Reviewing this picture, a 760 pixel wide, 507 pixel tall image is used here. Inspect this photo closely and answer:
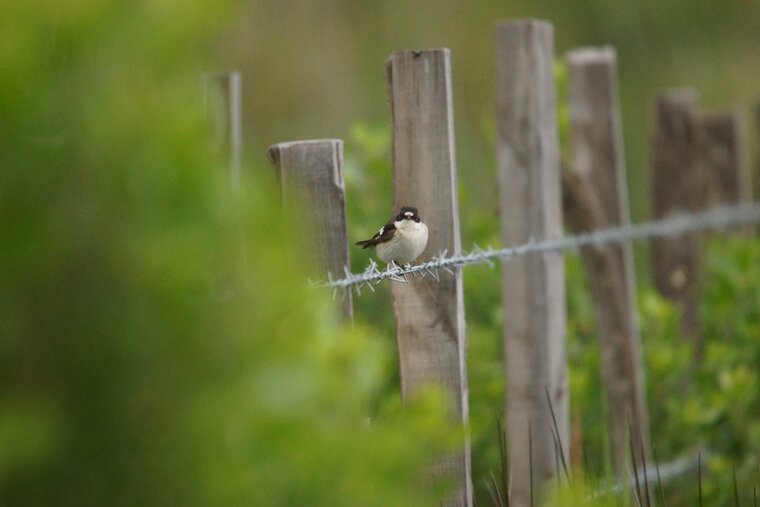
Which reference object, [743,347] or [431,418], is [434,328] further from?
[743,347]

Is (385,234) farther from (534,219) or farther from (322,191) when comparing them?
(534,219)

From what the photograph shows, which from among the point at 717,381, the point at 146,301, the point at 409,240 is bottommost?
the point at 717,381

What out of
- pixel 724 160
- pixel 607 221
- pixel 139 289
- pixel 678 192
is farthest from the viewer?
pixel 724 160

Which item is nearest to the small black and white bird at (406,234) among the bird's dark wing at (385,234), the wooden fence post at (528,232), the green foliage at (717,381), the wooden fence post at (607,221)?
the bird's dark wing at (385,234)

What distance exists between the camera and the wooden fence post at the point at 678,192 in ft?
18.0

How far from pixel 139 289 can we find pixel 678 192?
4.64 m

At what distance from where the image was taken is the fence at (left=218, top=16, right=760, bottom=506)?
281cm

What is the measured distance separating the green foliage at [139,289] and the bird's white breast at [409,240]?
1.60 metres

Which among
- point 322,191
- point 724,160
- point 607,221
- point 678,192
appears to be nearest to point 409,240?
point 322,191

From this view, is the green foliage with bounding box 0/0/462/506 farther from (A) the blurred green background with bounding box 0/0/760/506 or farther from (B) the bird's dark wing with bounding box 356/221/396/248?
(B) the bird's dark wing with bounding box 356/221/396/248

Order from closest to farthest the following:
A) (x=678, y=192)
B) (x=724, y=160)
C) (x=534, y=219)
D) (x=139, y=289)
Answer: (x=139, y=289) → (x=534, y=219) → (x=678, y=192) → (x=724, y=160)

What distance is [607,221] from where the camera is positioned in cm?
456

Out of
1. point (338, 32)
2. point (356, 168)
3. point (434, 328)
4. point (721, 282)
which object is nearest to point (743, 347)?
point (721, 282)

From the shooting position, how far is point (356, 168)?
15.1 feet
